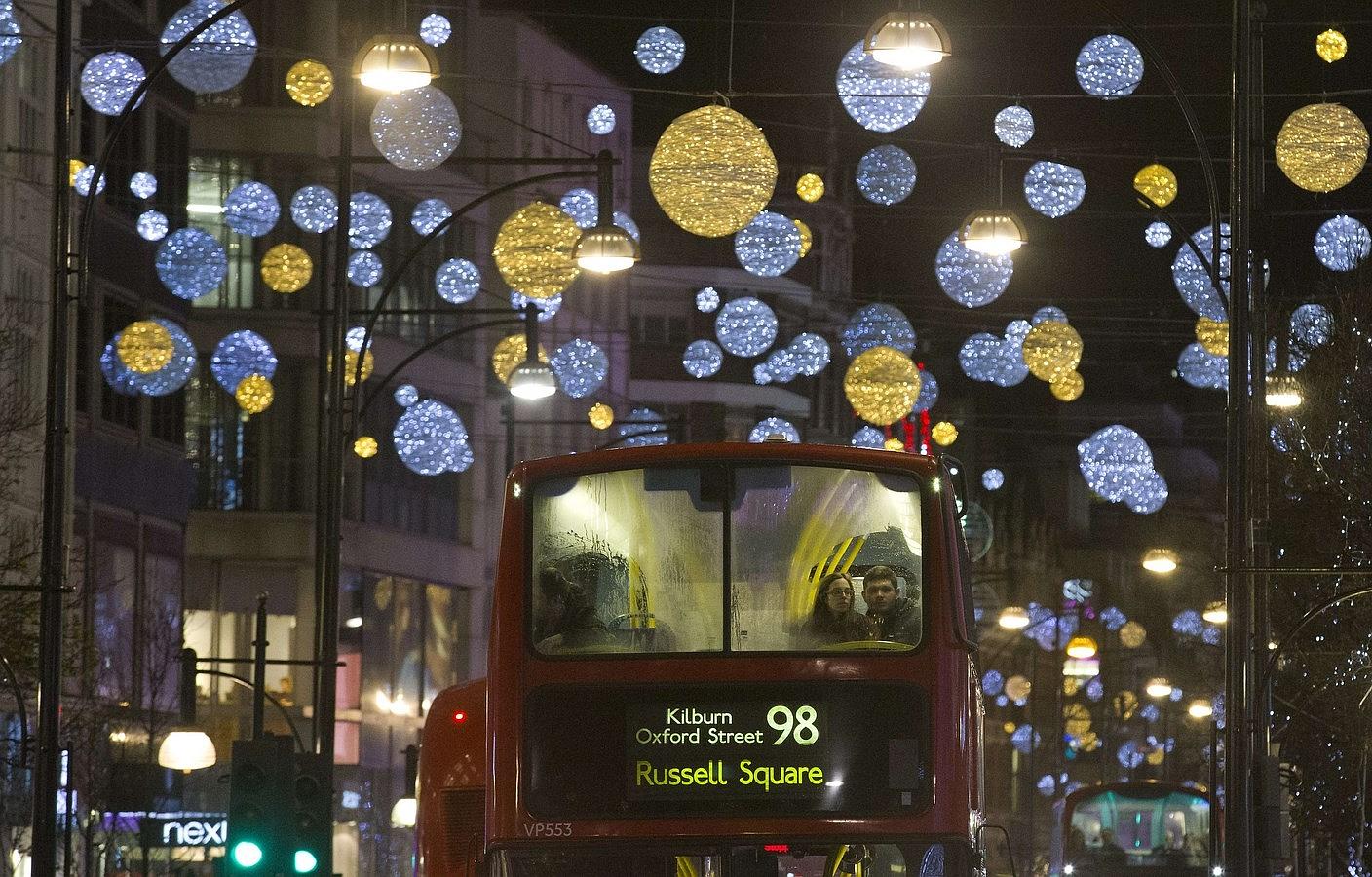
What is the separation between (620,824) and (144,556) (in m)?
30.6

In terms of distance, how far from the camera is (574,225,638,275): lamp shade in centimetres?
2284

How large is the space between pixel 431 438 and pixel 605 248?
33.6 ft

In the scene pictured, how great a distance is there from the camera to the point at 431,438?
32688 millimetres

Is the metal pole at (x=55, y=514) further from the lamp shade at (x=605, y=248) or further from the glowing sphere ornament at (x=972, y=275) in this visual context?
the glowing sphere ornament at (x=972, y=275)

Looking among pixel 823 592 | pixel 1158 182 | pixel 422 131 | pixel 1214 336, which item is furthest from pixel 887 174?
pixel 823 592

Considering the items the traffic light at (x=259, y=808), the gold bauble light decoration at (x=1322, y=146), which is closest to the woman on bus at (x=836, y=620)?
the traffic light at (x=259, y=808)

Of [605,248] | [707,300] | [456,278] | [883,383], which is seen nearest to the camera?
[605,248]

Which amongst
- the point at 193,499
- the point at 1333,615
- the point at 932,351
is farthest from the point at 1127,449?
the point at 932,351

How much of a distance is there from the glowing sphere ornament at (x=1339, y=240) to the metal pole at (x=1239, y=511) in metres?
5.61

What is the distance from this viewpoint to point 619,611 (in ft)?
44.9

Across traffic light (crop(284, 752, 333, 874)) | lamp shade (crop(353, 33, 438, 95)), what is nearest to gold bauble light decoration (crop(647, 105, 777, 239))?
lamp shade (crop(353, 33, 438, 95))

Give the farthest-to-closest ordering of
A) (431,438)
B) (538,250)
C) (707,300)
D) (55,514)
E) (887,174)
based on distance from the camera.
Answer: (707,300) < (431,438) < (887,174) < (538,250) < (55,514)

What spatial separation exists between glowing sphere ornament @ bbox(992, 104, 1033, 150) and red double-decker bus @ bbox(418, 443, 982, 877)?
13.4 m

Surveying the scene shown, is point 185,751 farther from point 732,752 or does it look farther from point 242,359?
point 732,752
